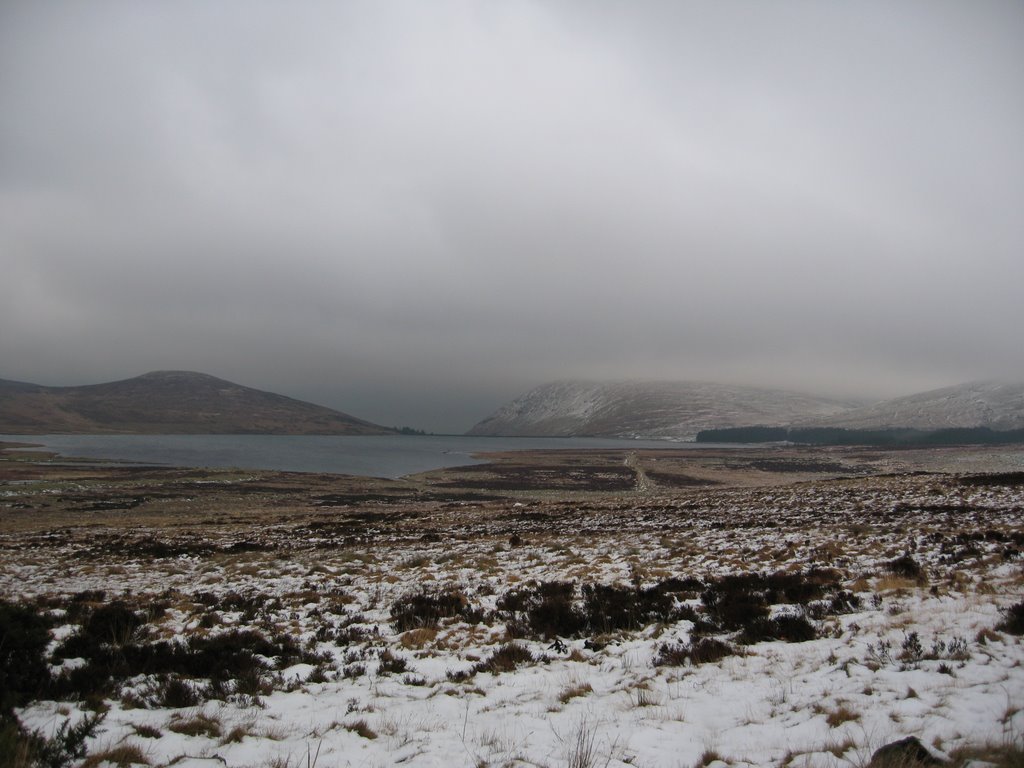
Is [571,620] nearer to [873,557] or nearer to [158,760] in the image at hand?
[158,760]

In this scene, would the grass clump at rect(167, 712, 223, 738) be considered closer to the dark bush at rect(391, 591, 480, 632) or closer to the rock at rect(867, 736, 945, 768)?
the dark bush at rect(391, 591, 480, 632)

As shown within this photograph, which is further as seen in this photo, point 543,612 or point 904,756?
point 543,612

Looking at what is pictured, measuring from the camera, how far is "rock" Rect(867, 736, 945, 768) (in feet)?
14.5

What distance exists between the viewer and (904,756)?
448cm

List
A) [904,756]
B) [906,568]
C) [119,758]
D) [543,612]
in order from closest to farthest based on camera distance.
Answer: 1. [904,756]
2. [119,758]
3. [543,612]
4. [906,568]

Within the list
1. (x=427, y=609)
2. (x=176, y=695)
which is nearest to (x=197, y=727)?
(x=176, y=695)

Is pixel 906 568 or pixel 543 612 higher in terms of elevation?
pixel 906 568

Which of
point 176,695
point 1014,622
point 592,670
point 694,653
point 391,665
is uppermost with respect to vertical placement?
point 1014,622

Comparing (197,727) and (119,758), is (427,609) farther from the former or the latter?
(119,758)

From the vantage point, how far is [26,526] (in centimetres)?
3797

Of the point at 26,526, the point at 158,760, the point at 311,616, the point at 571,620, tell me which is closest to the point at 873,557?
the point at 571,620

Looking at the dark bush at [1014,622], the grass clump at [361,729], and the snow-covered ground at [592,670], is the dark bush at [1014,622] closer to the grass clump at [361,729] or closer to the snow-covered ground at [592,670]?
the snow-covered ground at [592,670]

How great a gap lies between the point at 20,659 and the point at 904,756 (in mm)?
10858

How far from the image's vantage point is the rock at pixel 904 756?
443 cm
